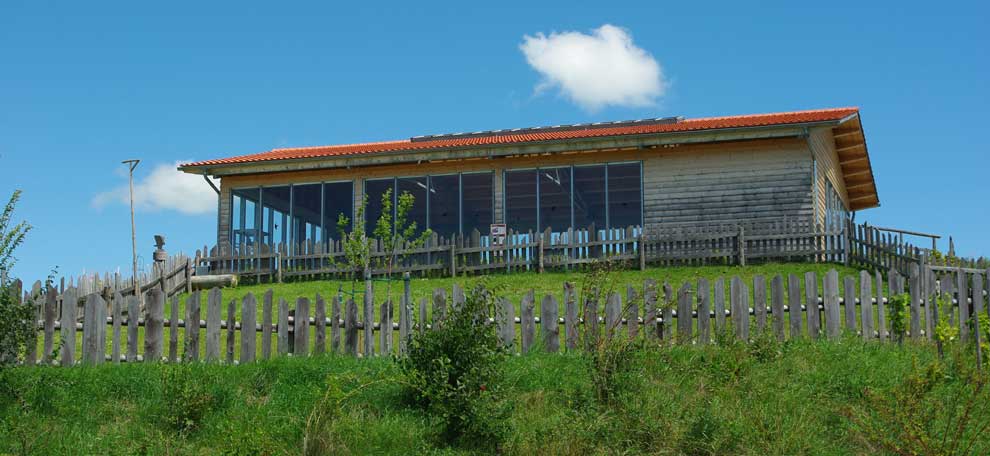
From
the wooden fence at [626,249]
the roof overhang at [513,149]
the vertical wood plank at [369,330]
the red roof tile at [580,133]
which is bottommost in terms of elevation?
the vertical wood plank at [369,330]

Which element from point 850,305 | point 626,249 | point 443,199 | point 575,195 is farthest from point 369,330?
point 443,199

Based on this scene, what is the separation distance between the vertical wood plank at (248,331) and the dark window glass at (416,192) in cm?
921

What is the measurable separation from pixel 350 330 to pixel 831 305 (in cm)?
622

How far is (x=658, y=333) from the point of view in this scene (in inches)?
468

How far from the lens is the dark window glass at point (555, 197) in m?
27.3

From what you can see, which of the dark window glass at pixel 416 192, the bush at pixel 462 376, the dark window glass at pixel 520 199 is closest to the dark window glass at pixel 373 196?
the dark window glass at pixel 416 192

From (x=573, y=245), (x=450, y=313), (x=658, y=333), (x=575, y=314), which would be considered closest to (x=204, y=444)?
(x=450, y=313)

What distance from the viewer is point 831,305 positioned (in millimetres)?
12367

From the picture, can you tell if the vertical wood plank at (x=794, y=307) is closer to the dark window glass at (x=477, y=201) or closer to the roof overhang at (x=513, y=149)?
the roof overhang at (x=513, y=149)

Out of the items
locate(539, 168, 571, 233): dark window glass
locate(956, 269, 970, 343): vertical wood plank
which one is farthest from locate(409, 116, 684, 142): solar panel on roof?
locate(956, 269, 970, 343): vertical wood plank

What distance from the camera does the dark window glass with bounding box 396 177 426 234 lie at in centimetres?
2701

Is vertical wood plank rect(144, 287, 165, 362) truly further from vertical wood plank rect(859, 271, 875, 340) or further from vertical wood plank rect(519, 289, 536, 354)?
vertical wood plank rect(859, 271, 875, 340)

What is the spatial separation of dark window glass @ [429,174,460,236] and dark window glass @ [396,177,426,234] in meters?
0.32

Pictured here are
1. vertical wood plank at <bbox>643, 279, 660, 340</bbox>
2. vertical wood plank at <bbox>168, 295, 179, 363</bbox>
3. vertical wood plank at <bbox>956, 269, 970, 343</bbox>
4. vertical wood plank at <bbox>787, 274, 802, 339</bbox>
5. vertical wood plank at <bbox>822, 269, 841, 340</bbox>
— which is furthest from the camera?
vertical wood plank at <bbox>956, 269, 970, 343</bbox>
